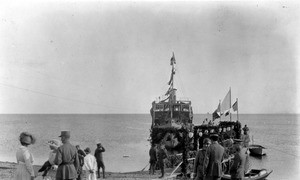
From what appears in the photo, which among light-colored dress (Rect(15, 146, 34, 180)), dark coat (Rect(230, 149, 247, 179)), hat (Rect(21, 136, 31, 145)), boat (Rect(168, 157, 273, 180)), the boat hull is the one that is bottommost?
the boat hull

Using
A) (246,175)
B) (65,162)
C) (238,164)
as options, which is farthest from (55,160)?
(246,175)

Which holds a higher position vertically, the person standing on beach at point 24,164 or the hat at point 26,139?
the hat at point 26,139

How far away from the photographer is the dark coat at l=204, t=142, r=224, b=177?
8367 millimetres

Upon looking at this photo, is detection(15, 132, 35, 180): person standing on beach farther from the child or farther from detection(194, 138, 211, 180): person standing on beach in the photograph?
detection(194, 138, 211, 180): person standing on beach

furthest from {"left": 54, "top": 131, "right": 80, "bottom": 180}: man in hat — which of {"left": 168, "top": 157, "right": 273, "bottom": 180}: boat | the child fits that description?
{"left": 168, "top": 157, "right": 273, "bottom": 180}: boat

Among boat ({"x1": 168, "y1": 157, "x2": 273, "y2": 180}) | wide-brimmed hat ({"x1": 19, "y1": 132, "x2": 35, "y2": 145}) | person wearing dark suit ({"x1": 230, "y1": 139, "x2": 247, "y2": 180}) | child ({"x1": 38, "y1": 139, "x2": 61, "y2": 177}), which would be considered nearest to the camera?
wide-brimmed hat ({"x1": 19, "y1": 132, "x2": 35, "y2": 145})

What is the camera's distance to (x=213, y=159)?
27.6 ft

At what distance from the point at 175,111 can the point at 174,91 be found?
11.8 feet

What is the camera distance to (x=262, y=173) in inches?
735

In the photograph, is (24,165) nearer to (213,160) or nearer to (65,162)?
(65,162)

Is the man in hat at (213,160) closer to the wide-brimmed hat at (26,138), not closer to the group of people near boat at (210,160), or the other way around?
the group of people near boat at (210,160)

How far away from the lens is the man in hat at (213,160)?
8.37m

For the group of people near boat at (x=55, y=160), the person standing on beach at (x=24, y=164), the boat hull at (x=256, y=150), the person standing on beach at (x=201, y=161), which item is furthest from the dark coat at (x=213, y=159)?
the boat hull at (x=256, y=150)

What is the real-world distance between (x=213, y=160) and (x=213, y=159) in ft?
0.08
